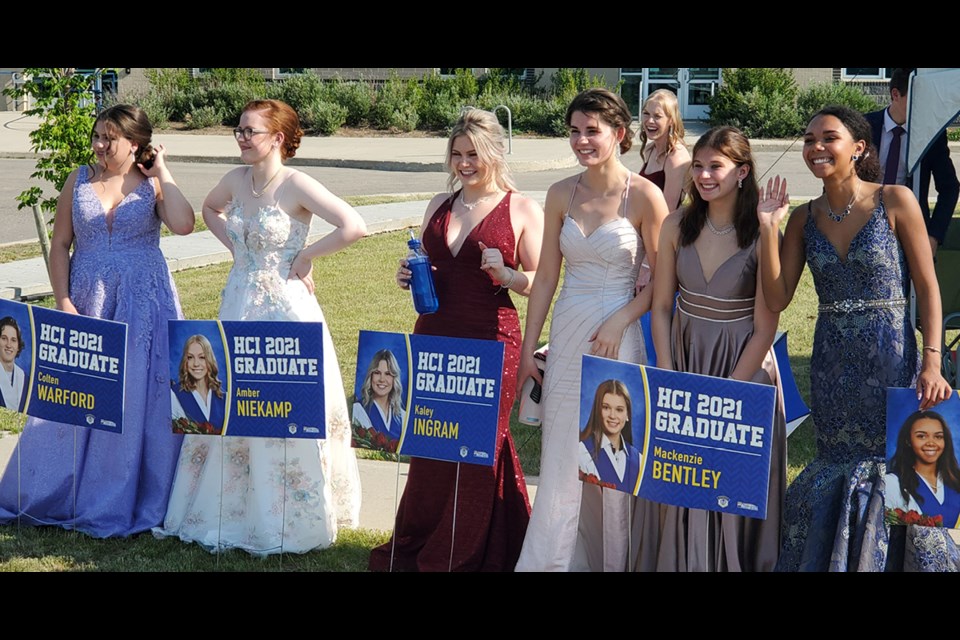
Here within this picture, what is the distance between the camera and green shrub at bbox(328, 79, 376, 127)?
2953cm

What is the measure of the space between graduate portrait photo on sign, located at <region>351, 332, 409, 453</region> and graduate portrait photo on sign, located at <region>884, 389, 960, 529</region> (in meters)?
1.93

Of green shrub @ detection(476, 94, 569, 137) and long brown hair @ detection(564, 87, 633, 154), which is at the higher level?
green shrub @ detection(476, 94, 569, 137)

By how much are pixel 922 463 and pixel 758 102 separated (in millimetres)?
23142

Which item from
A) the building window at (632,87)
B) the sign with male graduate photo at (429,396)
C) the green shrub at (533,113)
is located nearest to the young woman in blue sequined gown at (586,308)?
the sign with male graduate photo at (429,396)

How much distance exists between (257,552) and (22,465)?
1464mm

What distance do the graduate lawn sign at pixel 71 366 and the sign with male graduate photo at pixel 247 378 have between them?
0.29m

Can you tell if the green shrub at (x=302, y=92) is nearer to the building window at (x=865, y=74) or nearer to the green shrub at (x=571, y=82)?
the green shrub at (x=571, y=82)

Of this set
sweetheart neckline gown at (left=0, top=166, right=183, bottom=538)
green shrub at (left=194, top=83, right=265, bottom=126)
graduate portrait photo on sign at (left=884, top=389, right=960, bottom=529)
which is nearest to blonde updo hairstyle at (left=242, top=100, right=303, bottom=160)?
sweetheart neckline gown at (left=0, top=166, right=183, bottom=538)

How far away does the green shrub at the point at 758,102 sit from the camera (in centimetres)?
2575

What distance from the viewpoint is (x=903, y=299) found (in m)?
4.41

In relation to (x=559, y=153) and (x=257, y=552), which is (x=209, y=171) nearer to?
(x=559, y=153)

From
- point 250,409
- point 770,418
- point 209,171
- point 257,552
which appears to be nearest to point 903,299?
point 770,418

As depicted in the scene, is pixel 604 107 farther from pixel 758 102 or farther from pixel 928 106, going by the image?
pixel 758 102

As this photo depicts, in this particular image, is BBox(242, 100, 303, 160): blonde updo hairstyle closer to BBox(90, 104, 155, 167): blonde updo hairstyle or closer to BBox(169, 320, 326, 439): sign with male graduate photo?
BBox(90, 104, 155, 167): blonde updo hairstyle
